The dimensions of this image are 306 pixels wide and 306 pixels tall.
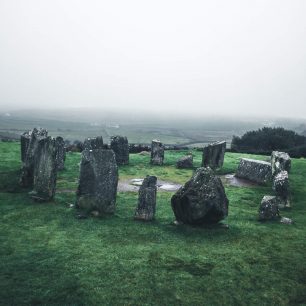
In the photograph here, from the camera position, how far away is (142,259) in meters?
10.5

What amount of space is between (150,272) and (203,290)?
1.50 m

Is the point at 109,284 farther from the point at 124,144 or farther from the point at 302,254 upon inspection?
the point at 124,144

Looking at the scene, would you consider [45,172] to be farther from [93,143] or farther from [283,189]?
[283,189]

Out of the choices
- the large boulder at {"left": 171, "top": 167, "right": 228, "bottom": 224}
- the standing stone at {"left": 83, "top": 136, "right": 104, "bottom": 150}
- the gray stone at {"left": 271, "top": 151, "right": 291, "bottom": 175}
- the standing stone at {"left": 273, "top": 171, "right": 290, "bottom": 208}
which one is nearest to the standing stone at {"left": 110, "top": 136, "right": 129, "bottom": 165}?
the standing stone at {"left": 83, "top": 136, "right": 104, "bottom": 150}

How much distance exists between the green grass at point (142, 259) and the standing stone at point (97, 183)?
0.60m

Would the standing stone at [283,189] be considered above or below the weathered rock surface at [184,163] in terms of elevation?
above

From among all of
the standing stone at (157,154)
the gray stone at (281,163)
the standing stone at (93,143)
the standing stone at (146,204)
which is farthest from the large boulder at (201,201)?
the standing stone at (157,154)

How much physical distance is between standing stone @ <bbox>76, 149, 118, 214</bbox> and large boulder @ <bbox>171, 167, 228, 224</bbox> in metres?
2.67

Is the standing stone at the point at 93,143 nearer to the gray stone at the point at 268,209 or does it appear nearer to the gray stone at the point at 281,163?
the gray stone at the point at 281,163

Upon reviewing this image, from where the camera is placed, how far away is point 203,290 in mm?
8992

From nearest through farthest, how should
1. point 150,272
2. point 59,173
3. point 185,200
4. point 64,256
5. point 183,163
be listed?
point 150,272
point 64,256
point 185,200
point 59,173
point 183,163

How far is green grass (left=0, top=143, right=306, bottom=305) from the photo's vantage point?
28.3 feet

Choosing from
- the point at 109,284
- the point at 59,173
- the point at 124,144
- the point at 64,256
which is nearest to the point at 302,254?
the point at 109,284

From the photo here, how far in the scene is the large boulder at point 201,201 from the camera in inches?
518
